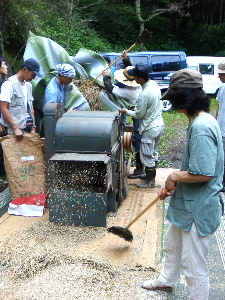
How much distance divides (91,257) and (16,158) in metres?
1.72

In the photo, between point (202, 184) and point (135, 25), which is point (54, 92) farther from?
point (135, 25)

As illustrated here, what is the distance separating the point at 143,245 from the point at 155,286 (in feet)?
2.59

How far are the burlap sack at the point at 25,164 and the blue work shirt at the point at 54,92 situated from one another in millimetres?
468

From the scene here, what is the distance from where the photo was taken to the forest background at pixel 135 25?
1355cm

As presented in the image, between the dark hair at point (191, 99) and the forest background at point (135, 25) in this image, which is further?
the forest background at point (135, 25)

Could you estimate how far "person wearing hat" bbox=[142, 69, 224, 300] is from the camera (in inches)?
89.7

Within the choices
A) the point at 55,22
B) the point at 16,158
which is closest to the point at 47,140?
the point at 16,158

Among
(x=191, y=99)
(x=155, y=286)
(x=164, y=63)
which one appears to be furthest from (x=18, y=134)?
(x=164, y=63)

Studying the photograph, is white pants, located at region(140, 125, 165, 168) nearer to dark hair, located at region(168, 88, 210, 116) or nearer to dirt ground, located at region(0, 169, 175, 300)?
dirt ground, located at region(0, 169, 175, 300)

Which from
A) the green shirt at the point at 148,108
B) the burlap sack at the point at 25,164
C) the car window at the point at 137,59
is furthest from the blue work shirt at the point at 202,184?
the car window at the point at 137,59

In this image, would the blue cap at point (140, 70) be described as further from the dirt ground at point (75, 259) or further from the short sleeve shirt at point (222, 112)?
the dirt ground at point (75, 259)

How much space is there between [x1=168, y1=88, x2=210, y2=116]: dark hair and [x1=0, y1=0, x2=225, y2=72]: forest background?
891 cm

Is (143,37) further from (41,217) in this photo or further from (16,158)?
(41,217)

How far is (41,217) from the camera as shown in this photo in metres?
4.39
